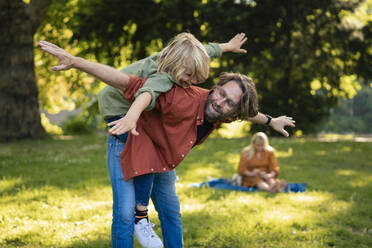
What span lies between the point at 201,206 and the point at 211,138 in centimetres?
899

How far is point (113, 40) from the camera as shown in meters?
15.1

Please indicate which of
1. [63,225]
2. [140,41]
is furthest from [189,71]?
[140,41]

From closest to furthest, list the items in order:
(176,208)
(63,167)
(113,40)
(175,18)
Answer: (176,208) → (63,167) → (175,18) → (113,40)

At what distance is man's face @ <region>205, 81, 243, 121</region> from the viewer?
9.78 ft

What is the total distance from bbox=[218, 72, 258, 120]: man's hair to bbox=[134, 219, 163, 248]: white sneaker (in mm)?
1135

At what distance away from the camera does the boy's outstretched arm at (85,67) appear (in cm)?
246

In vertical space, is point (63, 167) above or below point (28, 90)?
below

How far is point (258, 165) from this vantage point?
804cm

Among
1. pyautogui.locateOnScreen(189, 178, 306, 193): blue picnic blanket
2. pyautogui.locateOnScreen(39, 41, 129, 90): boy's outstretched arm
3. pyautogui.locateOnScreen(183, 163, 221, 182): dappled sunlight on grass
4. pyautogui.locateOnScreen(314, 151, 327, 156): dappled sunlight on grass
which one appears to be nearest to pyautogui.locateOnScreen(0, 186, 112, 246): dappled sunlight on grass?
pyautogui.locateOnScreen(189, 178, 306, 193): blue picnic blanket

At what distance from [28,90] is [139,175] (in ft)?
36.6

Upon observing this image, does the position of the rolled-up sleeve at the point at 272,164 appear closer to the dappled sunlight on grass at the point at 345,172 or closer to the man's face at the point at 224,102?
the dappled sunlight on grass at the point at 345,172

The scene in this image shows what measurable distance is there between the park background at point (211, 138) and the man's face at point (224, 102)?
119cm

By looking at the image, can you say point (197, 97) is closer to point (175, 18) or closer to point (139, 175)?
point (139, 175)

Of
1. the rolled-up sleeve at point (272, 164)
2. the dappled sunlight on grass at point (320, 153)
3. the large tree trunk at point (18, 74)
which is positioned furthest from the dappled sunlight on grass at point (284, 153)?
the large tree trunk at point (18, 74)
